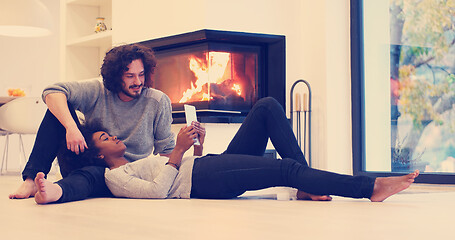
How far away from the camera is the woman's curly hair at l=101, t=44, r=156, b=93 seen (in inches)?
114

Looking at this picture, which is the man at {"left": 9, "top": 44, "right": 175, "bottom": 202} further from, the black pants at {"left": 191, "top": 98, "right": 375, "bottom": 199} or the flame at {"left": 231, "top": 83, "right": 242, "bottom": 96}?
the flame at {"left": 231, "top": 83, "right": 242, "bottom": 96}

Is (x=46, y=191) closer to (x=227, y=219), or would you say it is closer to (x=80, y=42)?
(x=227, y=219)

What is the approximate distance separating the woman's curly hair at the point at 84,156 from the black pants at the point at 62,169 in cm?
2

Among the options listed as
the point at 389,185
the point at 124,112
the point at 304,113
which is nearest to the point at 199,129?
the point at 124,112

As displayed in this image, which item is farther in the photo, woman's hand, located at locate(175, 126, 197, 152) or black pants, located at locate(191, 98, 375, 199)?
woman's hand, located at locate(175, 126, 197, 152)

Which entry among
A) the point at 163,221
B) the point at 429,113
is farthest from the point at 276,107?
the point at 429,113

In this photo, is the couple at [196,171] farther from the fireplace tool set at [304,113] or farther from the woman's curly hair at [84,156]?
the fireplace tool set at [304,113]

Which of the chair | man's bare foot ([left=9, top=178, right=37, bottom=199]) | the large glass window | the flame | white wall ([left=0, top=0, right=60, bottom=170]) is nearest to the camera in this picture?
man's bare foot ([left=9, top=178, right=37, bottom=199])

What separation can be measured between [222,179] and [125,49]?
33.4 inches

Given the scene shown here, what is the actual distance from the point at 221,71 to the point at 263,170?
8.02ft

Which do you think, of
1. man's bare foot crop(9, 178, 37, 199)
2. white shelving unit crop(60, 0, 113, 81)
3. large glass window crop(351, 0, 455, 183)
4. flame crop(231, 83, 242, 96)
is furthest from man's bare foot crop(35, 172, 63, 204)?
white shelving unit crop(60, 0, 113, 81)

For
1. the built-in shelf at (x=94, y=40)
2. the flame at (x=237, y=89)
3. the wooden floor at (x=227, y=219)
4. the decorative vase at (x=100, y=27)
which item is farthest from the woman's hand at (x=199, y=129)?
the decorative vase at (x=100, y=27)

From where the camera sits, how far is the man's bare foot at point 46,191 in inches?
94.7

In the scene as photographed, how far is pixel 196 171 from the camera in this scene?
8.59 feet
